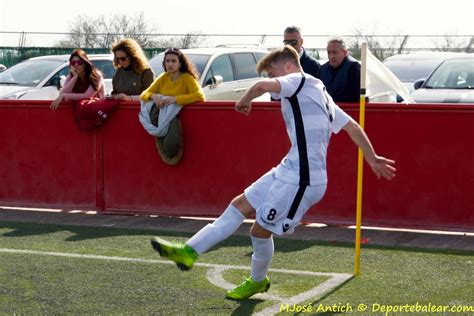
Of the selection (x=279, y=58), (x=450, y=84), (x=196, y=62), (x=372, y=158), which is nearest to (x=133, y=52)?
(x=279, y=58)

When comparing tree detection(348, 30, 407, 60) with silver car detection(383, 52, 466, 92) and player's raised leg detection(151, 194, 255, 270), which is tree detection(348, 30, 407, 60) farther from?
player's raised leg detection(151, 194, 255, 270)

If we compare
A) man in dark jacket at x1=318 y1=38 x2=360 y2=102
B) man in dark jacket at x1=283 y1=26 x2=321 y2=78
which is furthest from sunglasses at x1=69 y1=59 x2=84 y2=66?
man in dark jacket at x1=318 y1=38 x2=360 y2=102

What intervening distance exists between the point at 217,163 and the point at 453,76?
7383mm

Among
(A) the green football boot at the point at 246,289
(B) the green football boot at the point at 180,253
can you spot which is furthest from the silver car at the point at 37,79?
(B) the green football boot at the point at 180,253

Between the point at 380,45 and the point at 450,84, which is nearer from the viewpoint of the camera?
the point at 450,84

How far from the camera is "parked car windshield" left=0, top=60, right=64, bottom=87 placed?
1897cm

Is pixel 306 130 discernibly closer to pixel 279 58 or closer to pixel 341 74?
pixel 279 58

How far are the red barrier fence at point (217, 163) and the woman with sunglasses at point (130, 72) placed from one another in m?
0.30

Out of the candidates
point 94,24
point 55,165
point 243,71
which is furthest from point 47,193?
point 94,24

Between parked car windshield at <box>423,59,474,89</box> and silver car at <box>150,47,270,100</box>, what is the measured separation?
2964 mm

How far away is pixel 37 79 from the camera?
18.9 m

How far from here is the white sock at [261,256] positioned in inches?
289

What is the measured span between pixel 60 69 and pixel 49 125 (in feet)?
23.1

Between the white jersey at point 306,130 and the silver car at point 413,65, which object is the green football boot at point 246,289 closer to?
the white jersey at point 306,130
